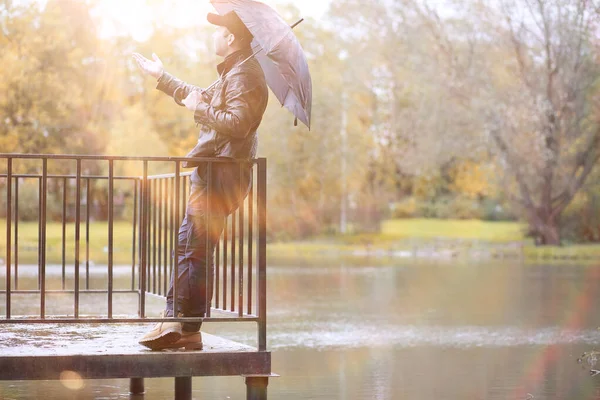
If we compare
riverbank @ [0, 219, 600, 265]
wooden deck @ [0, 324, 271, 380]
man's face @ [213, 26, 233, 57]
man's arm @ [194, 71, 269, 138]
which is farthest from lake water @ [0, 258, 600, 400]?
riverbank @ [0, 219, 600, 265]

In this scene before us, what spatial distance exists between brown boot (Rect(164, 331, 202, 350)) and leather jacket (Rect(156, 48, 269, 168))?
99 cm

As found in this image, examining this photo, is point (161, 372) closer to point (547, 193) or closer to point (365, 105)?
point (547, 193)

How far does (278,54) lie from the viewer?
282 inches

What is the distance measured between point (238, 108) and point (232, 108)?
0.04 metres

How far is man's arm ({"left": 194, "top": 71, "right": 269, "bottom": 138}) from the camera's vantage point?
270 inches

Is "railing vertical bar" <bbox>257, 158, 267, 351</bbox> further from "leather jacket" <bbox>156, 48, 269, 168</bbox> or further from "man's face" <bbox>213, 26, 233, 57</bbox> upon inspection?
"man's face" <bbox>213, 26, 233, 57</bbox>

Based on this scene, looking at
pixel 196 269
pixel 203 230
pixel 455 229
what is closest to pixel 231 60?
pixel 203 230

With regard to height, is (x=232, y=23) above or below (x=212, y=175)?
above

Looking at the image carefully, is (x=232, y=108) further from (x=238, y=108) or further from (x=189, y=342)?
(x=189, y=342)

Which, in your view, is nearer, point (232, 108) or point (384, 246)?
point (232, 108)

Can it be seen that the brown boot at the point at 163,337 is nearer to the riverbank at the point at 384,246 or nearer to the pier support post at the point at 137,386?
the pier support post at the point at 137,386

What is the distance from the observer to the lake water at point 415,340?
9570mm

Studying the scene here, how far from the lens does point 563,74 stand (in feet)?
127

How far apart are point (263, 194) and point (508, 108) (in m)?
32.7
